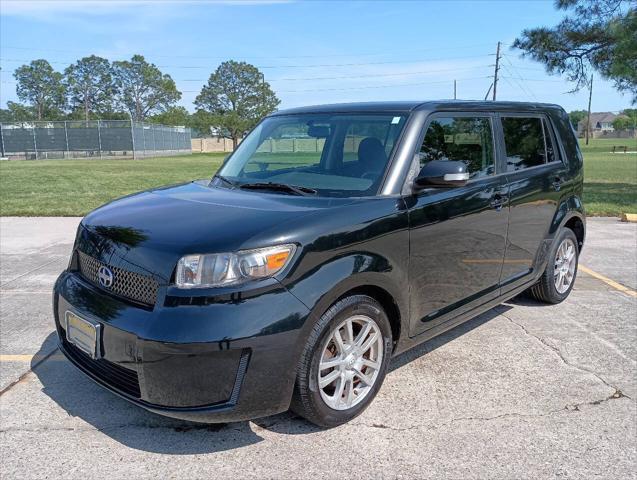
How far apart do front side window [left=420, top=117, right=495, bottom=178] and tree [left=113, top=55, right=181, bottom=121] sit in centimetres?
9676

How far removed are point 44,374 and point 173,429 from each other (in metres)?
1.29

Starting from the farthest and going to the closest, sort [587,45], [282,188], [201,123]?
[201,123]
[587,45]
[282,188]

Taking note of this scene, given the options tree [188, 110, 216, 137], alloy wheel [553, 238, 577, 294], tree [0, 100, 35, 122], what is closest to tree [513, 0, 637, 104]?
alloy wheel [553, 238, 577, 294]

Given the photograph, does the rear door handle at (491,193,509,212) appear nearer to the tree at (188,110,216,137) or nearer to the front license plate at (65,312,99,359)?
the front license plate at (65,312,99,359)

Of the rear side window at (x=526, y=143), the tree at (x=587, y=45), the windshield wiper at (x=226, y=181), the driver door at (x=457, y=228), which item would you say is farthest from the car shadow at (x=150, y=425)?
the tree at (x=587, y=45)

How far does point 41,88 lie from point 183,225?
100 metres

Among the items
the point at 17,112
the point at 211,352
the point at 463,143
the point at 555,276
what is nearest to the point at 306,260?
the point at 211,352

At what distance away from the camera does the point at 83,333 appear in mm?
2961

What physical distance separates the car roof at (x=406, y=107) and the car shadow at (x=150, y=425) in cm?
211

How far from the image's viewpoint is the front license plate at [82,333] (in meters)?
2.85

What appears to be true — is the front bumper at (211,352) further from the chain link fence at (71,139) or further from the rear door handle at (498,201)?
the chain link fence at (71,139)

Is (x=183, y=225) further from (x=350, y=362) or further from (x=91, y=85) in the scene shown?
(x=91, y=85)

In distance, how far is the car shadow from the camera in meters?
2.94

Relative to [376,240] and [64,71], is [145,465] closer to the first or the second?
[376,240]
